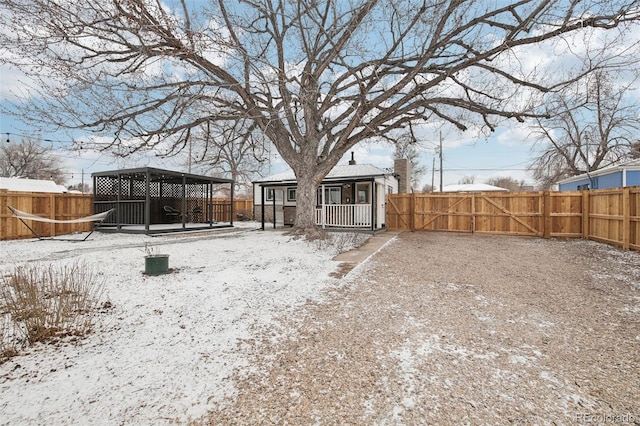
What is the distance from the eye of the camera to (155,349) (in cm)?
257

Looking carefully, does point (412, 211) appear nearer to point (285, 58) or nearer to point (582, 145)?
point (285, 58)

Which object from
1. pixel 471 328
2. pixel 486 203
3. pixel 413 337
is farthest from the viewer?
pixel 486 203

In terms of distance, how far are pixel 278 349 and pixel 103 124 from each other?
8.62 meters

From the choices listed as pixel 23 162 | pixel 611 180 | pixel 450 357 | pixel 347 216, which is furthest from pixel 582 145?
pixel 23 162

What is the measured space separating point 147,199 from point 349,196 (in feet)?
26.8

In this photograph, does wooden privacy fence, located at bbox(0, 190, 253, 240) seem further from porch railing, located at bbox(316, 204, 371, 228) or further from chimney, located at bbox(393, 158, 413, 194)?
chimney, located at bbox(393, 158, 413, 194)

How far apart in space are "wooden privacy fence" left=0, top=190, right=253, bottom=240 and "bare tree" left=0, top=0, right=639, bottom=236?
13.5ft

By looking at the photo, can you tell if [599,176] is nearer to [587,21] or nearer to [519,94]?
[519,94]

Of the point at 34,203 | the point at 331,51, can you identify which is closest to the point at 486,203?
the point at 331,51

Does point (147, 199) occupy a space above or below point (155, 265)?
above

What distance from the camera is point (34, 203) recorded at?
403 inches

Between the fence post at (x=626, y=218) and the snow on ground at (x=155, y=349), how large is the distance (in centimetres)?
819

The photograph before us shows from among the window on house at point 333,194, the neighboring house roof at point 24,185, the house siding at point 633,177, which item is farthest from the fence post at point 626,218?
the neighboring house roof at point 24,185

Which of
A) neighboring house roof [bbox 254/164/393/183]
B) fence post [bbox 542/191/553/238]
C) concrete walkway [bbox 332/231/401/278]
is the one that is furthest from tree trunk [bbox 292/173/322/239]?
fence post [bbox 542/191/553/238]
